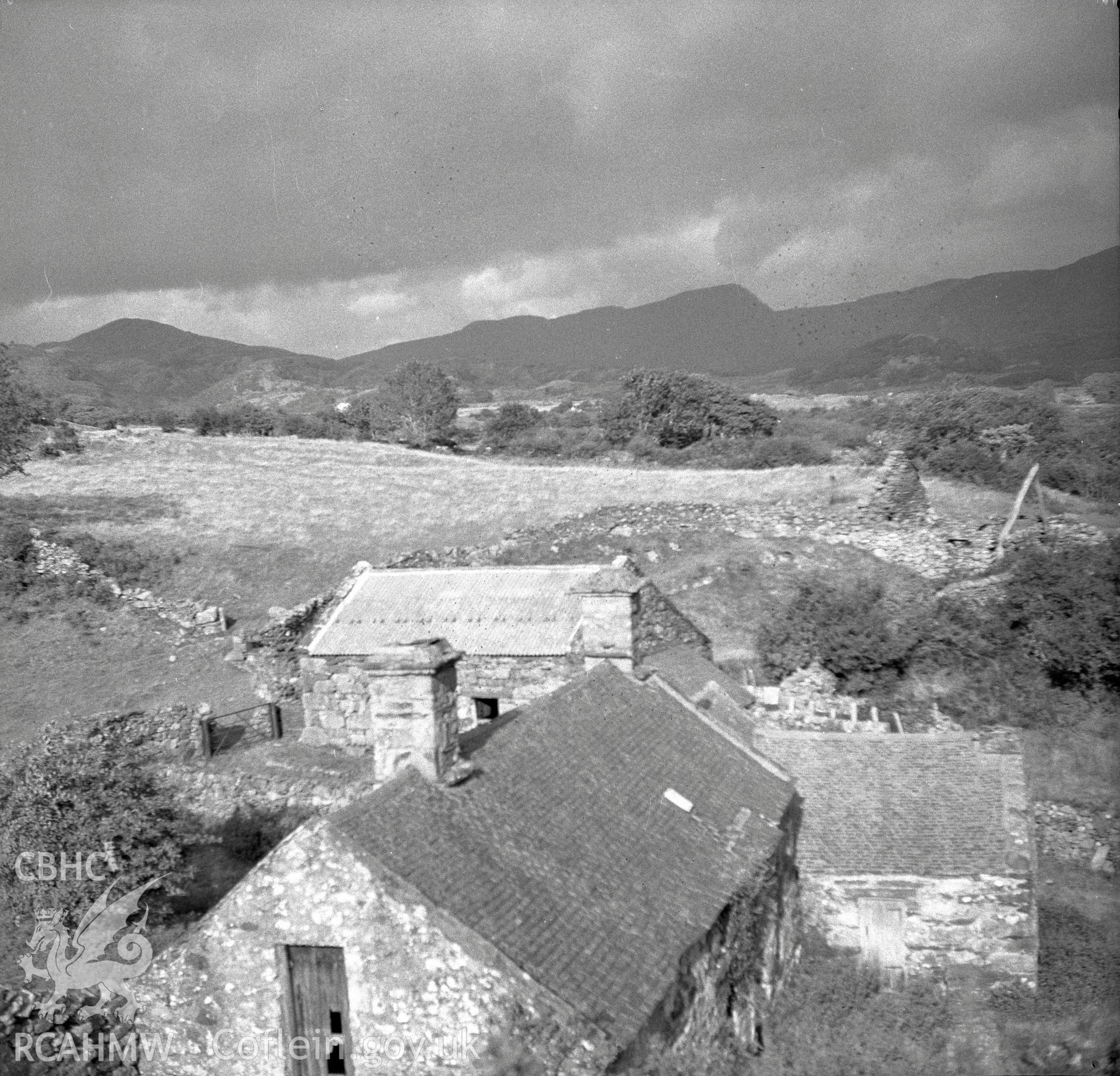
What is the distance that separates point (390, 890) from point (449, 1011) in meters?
1.09

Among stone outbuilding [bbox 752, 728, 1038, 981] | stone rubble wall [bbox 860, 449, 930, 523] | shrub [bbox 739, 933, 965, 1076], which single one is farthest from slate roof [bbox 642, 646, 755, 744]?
stone rubble wall [bbox 860, 449, 930, 523]

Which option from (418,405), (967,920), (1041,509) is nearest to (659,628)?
(967,920)

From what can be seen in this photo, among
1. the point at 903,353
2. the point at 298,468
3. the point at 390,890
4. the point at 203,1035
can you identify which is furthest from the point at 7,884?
the point at 903,353

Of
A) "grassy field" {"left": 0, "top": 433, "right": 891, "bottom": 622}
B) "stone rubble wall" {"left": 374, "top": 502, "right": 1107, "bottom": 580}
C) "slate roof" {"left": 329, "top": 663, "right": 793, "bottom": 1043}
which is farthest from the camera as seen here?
"grassy field" {"left": 0, "top": 433, "right": 891, "bottom": 622}

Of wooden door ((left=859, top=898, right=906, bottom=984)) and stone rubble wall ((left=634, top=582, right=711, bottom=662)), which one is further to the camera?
stone rubble wall ((left=634, top=582, right=711, bottom=662))

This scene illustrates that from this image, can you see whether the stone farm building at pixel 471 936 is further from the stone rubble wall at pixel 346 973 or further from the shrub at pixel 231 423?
the shrub at pixel 231 423

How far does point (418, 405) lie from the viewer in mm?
76500

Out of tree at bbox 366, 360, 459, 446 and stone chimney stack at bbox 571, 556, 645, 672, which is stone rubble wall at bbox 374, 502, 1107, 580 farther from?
tree at bbox 366, 360, 459, 446

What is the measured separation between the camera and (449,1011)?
7.48 meters

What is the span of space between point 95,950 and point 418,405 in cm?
6752

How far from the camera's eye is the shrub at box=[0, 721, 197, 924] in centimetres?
1201

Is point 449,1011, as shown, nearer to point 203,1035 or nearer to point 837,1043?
point 203,1035

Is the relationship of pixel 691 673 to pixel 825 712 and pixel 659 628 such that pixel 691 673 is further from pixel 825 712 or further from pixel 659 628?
pixel 825 712

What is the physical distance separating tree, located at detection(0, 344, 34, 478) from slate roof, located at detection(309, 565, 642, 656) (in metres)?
24.9
